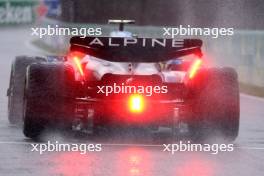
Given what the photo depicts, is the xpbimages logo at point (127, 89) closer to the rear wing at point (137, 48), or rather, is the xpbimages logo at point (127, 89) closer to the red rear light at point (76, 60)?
the rear wing at point (137, 48)

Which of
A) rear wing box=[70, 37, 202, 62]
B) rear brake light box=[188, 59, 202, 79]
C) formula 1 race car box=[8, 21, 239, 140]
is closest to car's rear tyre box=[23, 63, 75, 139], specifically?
formula 1 race car box=[8, 21, 239, 140]

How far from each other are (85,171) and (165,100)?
7.52ft

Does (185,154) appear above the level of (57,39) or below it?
below

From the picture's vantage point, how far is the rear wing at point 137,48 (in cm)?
1230

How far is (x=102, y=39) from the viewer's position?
1231 centimetres

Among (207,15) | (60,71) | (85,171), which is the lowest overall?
(85,171)

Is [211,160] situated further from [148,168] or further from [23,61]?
[23,61]

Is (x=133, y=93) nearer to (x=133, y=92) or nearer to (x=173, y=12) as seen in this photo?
(x=133, y=92)

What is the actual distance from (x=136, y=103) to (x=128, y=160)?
1.28 meters

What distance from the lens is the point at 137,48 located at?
12328 mm

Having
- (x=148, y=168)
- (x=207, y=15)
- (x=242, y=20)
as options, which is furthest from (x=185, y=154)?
(x=207, y=15)

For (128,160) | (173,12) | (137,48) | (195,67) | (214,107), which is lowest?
(128,160)

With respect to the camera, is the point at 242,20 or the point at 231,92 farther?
the point at 242,20

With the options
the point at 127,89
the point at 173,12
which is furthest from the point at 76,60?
→ the point at 173,12
